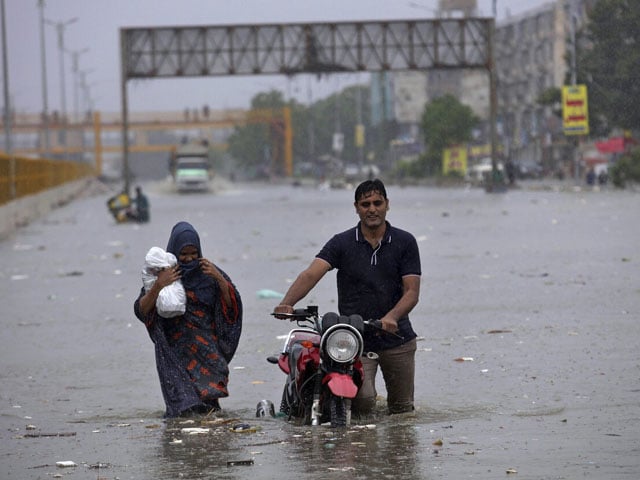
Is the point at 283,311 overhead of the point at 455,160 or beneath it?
overhead

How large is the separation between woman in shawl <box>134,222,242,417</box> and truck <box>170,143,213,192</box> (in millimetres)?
84377

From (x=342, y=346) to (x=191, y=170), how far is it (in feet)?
283

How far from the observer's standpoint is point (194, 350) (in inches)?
358

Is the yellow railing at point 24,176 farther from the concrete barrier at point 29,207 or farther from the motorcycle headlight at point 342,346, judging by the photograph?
the motorcycle headlight at point 342,346

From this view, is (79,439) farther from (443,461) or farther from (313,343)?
(443,461)

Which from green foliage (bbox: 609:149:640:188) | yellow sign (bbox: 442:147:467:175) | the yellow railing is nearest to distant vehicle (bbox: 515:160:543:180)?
yellow sign (bbox: 442:147:467:175)

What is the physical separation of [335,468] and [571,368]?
4.32 meters

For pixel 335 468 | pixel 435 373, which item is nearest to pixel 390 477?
pixel 335 468

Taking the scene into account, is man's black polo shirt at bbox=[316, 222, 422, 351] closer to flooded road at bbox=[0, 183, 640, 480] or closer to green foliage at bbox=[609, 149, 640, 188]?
flooded road at bbox=[0, 183, 640, 480]

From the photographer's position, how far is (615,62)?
75.9 meters

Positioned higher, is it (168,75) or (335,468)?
(168,75)

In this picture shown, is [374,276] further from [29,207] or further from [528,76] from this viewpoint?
[528,76]

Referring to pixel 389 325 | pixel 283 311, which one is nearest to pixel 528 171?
pixel 389 325

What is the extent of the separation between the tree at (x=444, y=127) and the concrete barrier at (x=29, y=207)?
33774mm
